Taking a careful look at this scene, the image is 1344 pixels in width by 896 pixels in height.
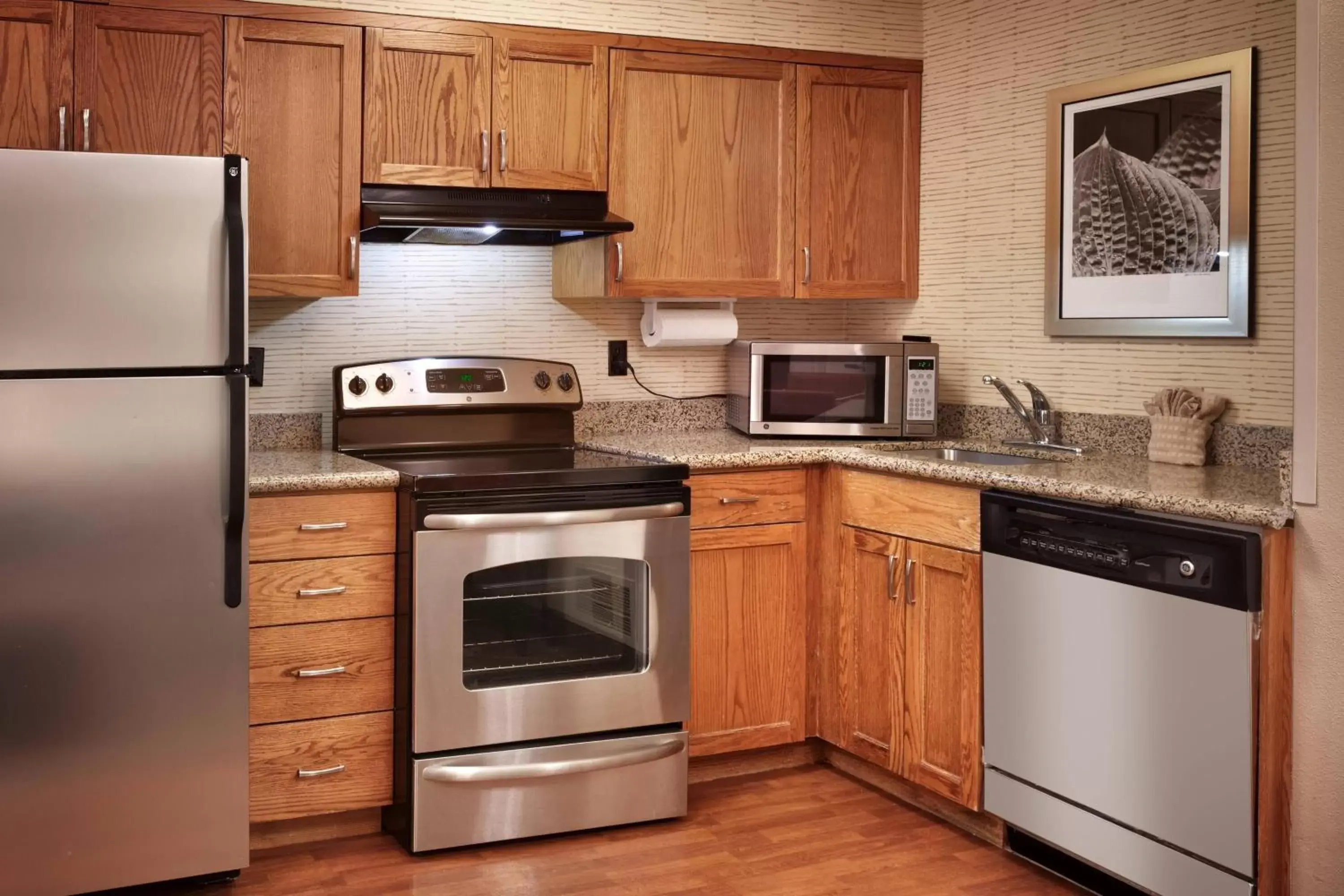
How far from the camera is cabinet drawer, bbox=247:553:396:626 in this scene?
2844 mm

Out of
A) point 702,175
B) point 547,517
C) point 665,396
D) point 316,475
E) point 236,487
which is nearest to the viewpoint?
point 236,487

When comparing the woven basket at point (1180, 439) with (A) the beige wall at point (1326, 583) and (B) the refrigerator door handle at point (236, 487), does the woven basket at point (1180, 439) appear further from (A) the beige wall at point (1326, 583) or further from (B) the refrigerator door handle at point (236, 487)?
(B) the refrigerator door handle at point (236, 487)

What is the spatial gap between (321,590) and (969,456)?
1.72 metres

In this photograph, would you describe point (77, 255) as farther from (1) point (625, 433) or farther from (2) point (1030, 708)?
(2) point (1030, 708)

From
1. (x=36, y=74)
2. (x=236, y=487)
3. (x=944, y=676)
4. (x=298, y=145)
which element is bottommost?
(x=944, y=676)

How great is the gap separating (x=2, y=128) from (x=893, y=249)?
2.36 metres

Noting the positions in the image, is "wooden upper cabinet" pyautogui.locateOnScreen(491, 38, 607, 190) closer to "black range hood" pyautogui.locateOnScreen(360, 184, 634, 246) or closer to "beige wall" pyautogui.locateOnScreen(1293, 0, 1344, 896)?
"black range hood" pyautogui.locateOnScreen(360, 184, 634, 246)

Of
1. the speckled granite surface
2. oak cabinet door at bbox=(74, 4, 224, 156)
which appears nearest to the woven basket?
the speckled granite surface

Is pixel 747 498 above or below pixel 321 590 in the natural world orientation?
above

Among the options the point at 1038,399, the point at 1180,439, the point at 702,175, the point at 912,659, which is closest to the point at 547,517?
the point at 912,659

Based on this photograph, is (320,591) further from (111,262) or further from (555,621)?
(111,262)

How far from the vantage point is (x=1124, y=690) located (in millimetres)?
2516

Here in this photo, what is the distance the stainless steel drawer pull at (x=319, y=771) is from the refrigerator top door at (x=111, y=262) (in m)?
0.95

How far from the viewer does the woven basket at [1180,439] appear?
2.94 metres
